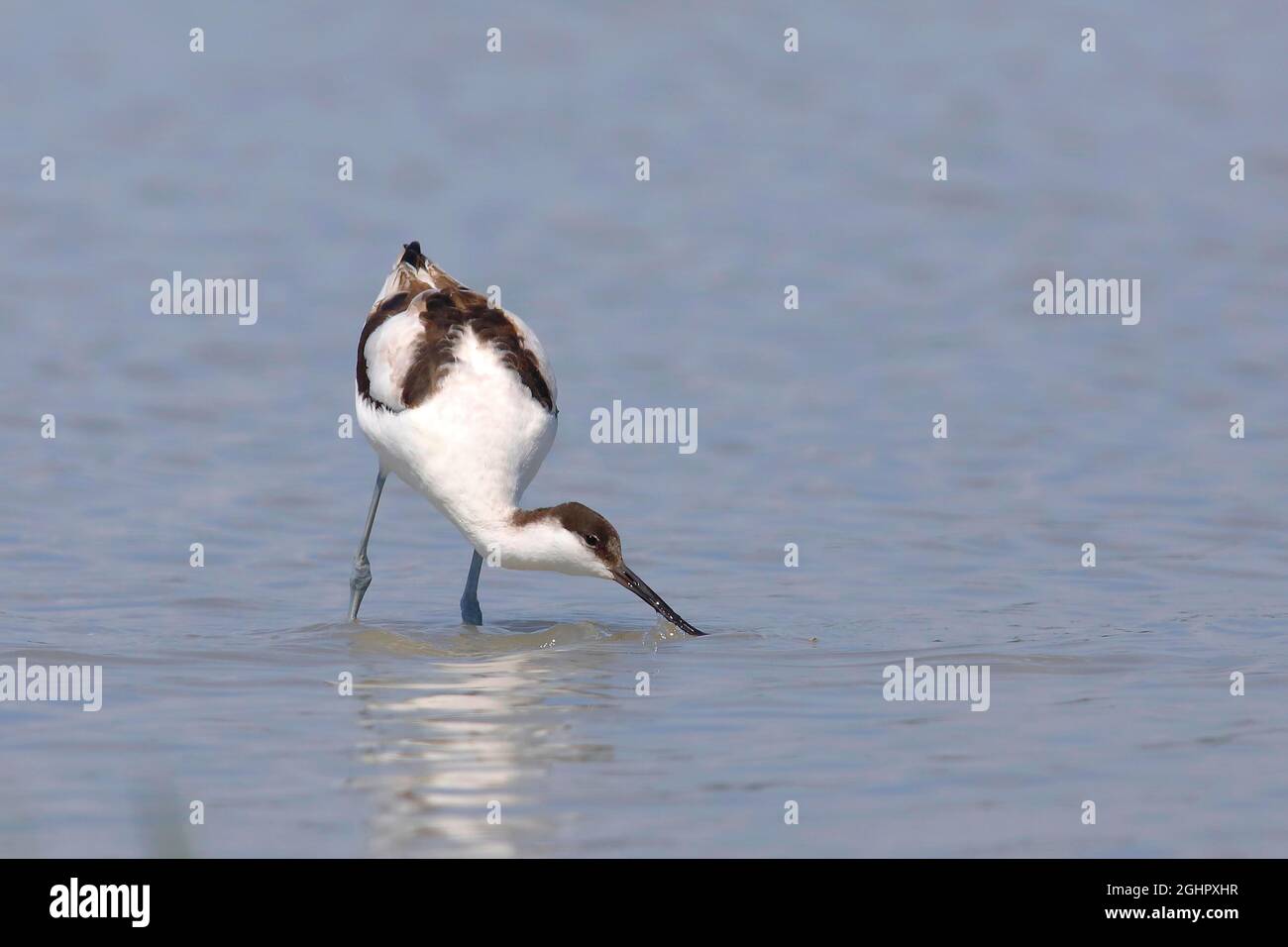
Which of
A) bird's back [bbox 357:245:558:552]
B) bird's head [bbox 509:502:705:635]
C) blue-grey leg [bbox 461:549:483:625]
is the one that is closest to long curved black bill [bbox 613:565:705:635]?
bird's head [bbox 509:502:705:635]

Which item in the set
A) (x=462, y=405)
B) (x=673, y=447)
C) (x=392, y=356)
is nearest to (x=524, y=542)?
(x=462, y=405)

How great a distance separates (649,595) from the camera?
9.35 meters

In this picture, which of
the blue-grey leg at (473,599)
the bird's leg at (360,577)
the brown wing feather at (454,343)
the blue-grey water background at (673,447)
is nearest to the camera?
the blue-grey water background at (673,447)

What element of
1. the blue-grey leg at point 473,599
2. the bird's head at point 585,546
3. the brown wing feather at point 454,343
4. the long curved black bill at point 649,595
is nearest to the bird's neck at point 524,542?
the bird's head at point 585,546

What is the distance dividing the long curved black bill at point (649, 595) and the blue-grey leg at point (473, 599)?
80cm

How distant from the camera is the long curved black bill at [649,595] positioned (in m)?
9.34

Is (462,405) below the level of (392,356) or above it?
below

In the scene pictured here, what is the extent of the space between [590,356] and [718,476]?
8.20ft

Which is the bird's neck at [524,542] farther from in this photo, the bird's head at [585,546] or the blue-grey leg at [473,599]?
the blue-grey leg at [473,599]

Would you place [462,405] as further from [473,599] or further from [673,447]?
[673,447]

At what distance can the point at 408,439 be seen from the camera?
31.0ft

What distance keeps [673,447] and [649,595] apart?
13.5 ft

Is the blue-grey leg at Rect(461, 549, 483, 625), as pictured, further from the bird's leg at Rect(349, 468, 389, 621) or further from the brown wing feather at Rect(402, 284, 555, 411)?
the brown wing feather at Rect(402, 284, 555, 411)
